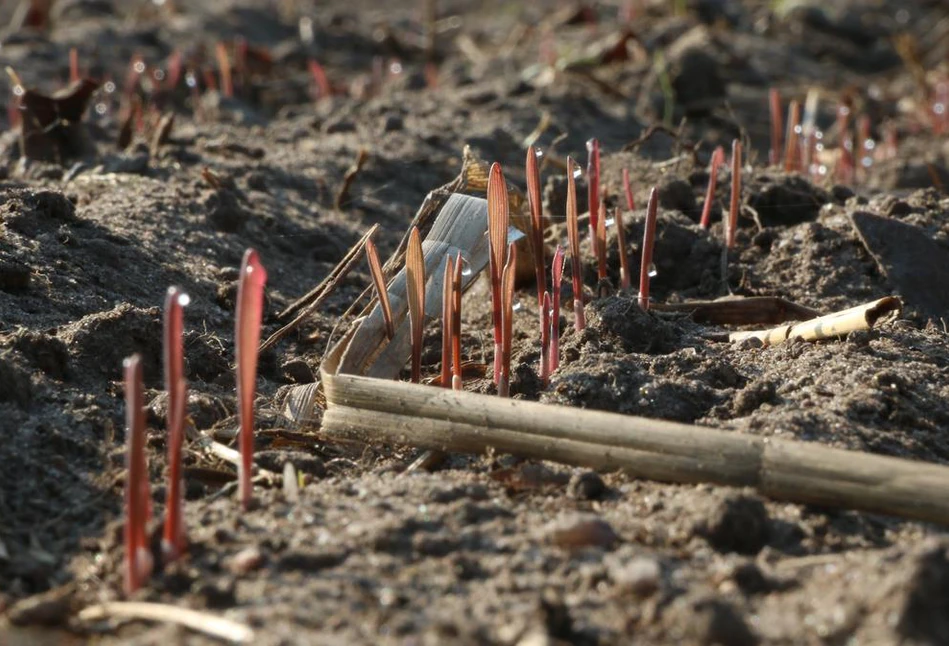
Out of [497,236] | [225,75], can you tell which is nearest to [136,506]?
[497,236]

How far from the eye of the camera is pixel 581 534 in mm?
1846

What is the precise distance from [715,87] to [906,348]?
3559 mm

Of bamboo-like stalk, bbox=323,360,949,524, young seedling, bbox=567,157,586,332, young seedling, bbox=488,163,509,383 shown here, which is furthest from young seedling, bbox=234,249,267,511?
young seedling, bbox=567,157,586,332

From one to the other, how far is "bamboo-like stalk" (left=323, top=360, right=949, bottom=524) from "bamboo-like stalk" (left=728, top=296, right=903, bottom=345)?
0.71 m

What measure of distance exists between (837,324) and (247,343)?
1405 mm

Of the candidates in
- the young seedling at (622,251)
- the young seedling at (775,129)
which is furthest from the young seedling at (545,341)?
the young seedling at (775,129)

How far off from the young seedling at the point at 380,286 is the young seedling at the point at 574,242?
16.4 inches

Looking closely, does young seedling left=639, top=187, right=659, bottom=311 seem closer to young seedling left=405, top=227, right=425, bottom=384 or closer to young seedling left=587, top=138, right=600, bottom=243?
young seedling left=587, top=138, right=600, bottom=243

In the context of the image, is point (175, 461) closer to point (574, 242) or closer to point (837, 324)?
point (574, 242)

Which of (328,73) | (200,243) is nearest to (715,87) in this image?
(328,73)

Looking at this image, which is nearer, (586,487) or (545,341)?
(586,487)

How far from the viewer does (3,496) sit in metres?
2.06

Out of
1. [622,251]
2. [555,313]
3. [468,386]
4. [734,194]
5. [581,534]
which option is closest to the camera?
[581,534]

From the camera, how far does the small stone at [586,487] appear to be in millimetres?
2057
